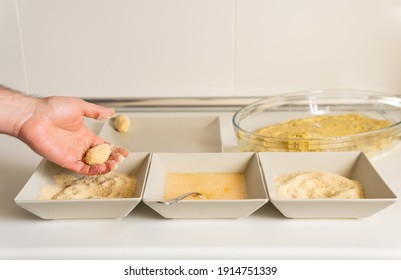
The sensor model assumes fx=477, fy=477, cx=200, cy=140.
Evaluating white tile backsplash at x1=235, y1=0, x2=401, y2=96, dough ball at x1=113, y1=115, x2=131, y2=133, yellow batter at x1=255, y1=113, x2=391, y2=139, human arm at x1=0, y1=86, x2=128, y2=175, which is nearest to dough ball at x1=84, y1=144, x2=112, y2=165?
human arm at x1=0, y1=86, x2=128, y2=175

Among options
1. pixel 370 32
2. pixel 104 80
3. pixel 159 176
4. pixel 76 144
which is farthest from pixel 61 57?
Answer: pixel 370 32

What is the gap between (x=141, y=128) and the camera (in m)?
1.22

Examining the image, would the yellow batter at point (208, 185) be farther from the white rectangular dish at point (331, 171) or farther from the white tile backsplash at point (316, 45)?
the white tile backsplash at point (316, 45)

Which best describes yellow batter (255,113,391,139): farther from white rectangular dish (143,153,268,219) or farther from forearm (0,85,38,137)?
forearm (0,85,38,137)

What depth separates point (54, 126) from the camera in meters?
0.91

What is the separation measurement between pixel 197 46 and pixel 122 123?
0.29 metres

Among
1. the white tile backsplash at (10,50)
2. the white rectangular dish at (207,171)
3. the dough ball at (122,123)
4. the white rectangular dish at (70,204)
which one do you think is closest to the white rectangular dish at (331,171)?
the white rectangular dish at (207,171)

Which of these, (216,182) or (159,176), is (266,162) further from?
(159,176)

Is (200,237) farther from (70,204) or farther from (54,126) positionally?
(54,126)

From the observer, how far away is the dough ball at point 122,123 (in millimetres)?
1185

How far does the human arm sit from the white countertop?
11 cm

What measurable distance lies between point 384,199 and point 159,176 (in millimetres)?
403

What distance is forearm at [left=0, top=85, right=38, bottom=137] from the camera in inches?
34.0

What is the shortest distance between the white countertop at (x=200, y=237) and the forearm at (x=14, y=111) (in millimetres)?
149
